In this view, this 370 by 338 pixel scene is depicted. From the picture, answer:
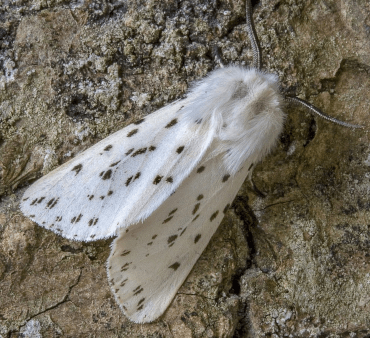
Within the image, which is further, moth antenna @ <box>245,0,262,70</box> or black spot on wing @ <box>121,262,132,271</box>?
moth antenna @ <box>245,0,262,70</box>

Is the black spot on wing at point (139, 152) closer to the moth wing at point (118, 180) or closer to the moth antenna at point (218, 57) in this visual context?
the moth wing at point (118, 180)

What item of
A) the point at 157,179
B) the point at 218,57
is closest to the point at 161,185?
the point at 157,179

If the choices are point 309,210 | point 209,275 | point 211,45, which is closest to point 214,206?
point 209,275

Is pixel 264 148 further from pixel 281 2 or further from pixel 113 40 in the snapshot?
pixel 113 40

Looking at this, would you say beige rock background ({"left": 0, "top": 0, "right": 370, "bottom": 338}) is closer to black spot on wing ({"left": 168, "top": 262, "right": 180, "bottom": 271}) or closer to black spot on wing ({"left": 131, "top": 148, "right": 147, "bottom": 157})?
black spot on wing ({"left": 168, "top": 262, "right": 180, "bottom": 271})

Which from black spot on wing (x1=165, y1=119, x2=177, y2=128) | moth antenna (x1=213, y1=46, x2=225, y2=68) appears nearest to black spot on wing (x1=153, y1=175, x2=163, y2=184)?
black spot on wing (x1=165, y1=119, x2=177, y2=128)

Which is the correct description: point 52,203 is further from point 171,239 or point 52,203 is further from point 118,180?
point 171,239

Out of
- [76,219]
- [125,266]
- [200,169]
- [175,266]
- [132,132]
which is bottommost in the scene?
[175,266]
